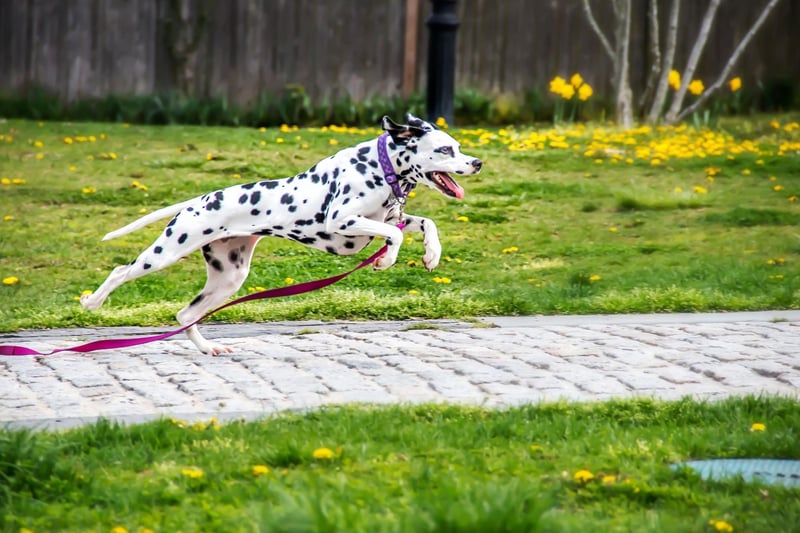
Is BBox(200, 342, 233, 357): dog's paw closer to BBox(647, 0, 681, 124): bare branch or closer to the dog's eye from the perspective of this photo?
the dog's eye

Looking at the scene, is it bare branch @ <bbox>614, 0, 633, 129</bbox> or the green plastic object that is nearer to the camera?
the green plastic object

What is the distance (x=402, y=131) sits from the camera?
6.21 metres

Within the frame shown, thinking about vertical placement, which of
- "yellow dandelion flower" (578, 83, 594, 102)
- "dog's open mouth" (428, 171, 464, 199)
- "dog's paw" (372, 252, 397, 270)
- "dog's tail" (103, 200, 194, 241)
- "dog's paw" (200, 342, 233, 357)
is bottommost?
"dog's paw" (200, 342, 233, 357)

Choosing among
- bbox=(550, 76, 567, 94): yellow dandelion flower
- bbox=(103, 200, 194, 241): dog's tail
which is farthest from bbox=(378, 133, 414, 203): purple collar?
bbox=(550, 76, 567, 94): yellow dandelion flower

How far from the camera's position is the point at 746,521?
4.04 meters

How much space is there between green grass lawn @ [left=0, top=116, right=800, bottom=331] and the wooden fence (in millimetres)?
1116

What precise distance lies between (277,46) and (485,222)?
538 centimetres

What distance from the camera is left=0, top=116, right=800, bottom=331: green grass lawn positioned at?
832cm

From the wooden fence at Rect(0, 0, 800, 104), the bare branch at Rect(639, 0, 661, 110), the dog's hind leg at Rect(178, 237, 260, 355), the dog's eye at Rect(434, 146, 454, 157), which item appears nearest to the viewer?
the dog's eye at Rect(434, 146, 454, 157)

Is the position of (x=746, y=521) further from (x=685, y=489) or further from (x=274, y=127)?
(x=274, y=127)

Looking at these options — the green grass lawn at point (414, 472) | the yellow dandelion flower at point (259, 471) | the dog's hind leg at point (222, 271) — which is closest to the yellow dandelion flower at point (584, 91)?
the dog's hind leg at point (222, 271)

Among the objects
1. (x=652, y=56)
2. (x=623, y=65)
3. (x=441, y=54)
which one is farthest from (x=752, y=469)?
(x=652, y=56)

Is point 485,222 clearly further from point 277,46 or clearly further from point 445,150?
point 277,46

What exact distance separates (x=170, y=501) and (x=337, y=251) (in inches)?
97.8
